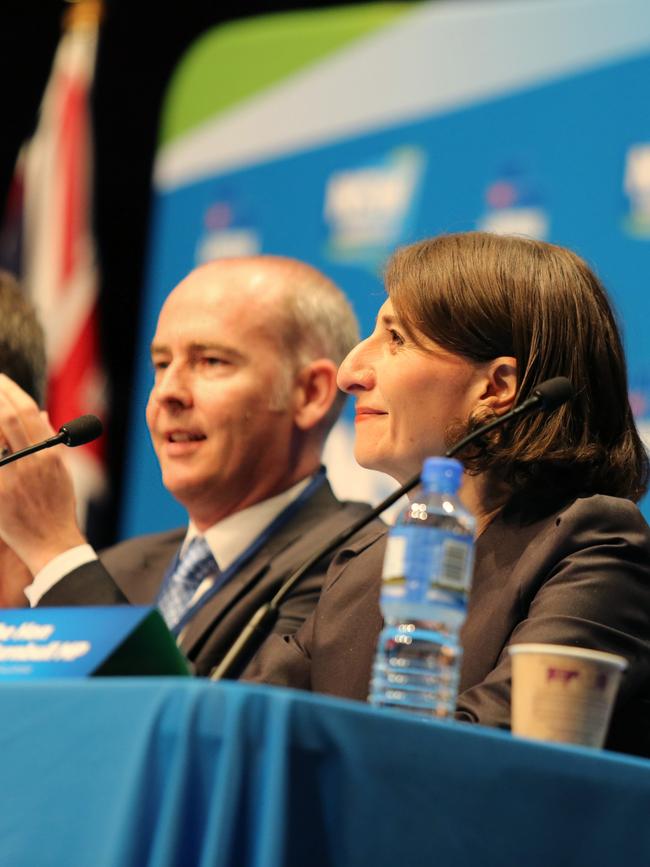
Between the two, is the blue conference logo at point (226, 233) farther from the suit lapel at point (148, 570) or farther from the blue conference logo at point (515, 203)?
the suit lapel at point (148, 570)

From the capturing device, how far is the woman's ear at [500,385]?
Answer: 2.10m

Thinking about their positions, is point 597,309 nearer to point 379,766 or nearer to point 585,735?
point 585,735

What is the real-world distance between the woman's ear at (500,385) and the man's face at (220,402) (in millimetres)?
923

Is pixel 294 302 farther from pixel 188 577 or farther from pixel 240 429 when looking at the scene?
pixel 188 577

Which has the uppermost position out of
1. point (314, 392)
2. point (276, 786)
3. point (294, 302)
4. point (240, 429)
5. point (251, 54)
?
point (251, 54)

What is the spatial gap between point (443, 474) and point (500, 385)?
59 cm

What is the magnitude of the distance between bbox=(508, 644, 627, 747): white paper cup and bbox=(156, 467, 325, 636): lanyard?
1.41 meters

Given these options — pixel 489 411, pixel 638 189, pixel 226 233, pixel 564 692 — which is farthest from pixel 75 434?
pixel 226 233

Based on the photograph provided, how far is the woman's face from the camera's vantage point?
2.12 metres

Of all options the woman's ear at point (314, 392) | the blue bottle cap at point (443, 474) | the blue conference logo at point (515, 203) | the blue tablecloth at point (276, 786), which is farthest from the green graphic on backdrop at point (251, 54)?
the blue tablecloth at point (276, 786)

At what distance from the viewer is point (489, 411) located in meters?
2.09

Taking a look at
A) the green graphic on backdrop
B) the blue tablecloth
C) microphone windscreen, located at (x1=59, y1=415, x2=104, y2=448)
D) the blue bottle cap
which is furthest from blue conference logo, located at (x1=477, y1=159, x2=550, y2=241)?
the blue tablecloth

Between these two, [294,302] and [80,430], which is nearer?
[80,430]

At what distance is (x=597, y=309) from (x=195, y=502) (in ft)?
3.72
